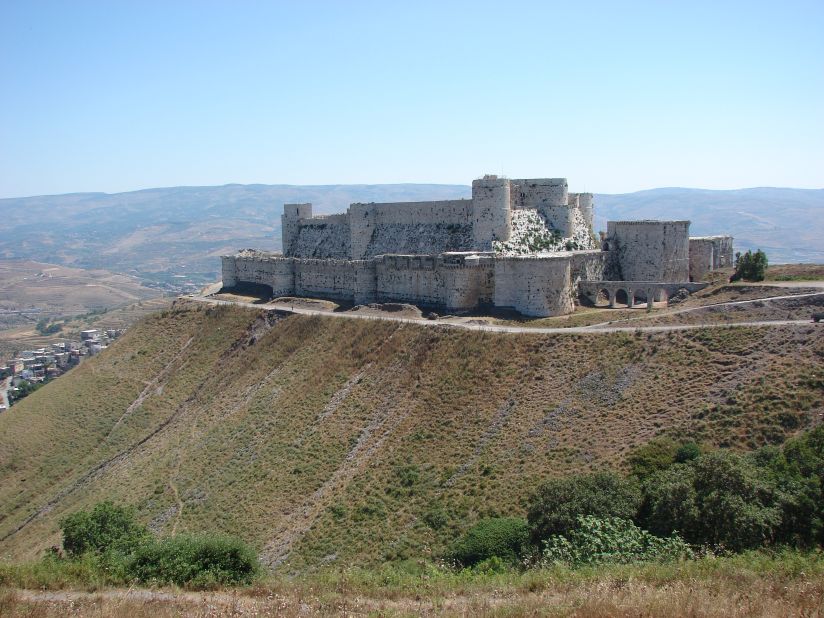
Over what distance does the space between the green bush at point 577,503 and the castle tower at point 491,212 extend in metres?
34.9

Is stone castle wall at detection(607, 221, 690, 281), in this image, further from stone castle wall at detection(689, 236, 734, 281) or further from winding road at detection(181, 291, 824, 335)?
winding road at detection(181, 291, 824, 335)

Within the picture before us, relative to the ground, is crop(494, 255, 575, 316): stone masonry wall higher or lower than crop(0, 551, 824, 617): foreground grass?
higher

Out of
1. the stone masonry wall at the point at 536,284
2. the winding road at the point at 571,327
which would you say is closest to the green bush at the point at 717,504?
the winding road at the point at 571,327

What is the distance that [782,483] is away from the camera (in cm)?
2475

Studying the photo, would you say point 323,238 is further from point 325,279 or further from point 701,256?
point 701,256

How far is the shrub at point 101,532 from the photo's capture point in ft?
109

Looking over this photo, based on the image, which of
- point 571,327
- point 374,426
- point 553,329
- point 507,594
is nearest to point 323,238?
point 553,329

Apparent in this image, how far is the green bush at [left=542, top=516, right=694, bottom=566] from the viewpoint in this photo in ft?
73.9

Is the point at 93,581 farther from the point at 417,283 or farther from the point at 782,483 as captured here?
the point at 417,283

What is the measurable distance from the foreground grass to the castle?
3400 cm

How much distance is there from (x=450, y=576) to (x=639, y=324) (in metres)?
28.1

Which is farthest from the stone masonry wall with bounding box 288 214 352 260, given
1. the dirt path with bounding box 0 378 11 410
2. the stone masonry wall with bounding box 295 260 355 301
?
the dirt path with bounding box 0 378 11 410

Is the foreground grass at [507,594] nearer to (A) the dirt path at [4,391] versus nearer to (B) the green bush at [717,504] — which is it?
(B) the green bush at [717,504]

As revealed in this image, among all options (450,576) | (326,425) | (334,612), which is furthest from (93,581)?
(326,425)
